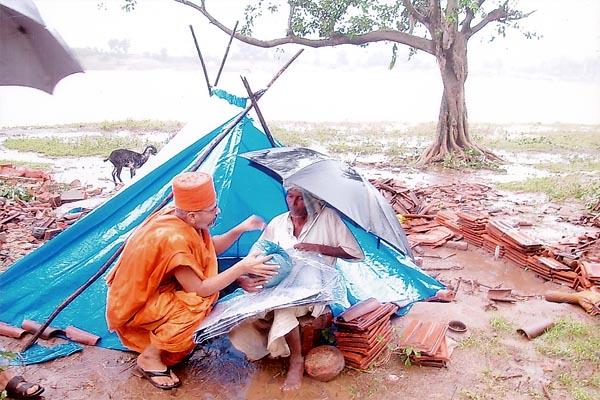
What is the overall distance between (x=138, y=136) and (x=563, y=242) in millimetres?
11630

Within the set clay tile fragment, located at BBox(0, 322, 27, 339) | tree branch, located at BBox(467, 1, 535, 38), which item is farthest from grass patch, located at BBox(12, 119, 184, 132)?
clay tile fragment, located at BBox(0, 322, 27, 339)

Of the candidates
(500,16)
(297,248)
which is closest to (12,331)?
(297,248)

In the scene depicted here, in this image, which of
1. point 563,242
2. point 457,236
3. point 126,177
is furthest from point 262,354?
point 126,177

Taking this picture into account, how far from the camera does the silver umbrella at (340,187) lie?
306 centimetres

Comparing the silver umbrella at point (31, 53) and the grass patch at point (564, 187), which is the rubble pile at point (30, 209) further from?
the grass patch at point (564, 187)

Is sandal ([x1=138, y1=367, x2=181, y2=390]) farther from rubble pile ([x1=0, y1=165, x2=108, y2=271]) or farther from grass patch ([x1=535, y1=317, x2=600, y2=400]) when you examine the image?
rubble pile ([x1=0, y1=165, x2=108, y2=271])

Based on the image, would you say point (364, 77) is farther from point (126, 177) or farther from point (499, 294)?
point (499, 294)

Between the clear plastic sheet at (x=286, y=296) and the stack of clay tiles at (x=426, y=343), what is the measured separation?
725 millimetres

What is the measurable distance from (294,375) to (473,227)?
11.8ft

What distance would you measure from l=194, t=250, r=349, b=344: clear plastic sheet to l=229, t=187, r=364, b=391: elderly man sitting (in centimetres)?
10

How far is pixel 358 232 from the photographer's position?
4.66 m

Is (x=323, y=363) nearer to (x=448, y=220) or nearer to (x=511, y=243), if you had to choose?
(x=511, y=243)

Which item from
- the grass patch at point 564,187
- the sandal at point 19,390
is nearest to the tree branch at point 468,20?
the grass patch at point 564,187

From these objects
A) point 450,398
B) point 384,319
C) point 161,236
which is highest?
point 161,236
